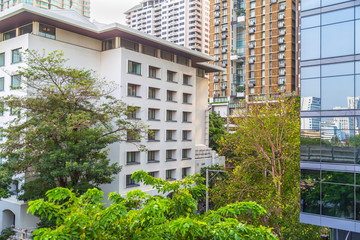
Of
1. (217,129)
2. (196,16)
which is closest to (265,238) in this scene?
(217,129)

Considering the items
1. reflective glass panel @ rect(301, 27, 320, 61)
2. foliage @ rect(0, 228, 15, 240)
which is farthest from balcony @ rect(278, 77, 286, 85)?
foliage @ rect(0, 228, 15, 240)

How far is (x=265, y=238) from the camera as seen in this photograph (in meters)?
6.92

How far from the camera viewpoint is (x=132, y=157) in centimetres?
3188

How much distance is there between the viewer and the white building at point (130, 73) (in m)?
27.2

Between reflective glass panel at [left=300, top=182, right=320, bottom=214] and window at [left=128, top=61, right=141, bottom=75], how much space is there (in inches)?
771

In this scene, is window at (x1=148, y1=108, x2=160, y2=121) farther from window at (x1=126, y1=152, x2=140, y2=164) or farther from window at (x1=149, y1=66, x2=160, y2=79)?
window at (x1=126, y1=152, x2=140, y2=164)

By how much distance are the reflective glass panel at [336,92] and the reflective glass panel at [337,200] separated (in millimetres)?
4112

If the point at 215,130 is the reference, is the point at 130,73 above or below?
above

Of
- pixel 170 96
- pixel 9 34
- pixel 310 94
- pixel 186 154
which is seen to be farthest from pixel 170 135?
pixel 310 94

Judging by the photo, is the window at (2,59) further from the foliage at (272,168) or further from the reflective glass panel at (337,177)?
the reflective glass panel at (337,177)

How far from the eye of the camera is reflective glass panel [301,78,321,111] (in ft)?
58.0

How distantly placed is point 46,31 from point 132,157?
44.7 feet

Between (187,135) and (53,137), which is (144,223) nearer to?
(53,137)

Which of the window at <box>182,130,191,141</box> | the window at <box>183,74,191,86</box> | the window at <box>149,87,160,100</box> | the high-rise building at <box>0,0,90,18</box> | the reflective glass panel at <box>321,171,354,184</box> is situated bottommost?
the reflective glass panel at <box>321,171,354,184</box>
